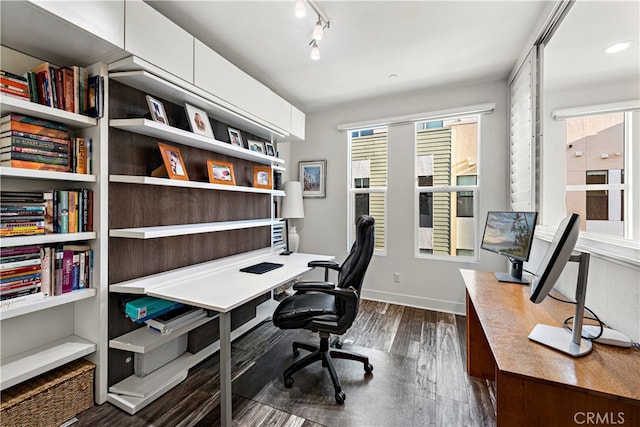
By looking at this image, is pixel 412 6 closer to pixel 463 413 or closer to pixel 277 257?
pixel 277 257

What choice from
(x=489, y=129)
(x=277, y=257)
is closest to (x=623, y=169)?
(x=489, y=129)

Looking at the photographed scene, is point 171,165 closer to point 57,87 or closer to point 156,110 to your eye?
point 156,110

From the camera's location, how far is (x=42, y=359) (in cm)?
143

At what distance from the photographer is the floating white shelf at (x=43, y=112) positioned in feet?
4.19

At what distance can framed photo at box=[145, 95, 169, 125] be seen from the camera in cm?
173

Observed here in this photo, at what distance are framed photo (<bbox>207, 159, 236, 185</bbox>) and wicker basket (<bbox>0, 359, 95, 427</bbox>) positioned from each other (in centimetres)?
149

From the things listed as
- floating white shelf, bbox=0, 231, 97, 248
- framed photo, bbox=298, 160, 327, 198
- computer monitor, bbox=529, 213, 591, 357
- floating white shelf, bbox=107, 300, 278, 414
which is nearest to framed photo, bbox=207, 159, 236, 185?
floating white shelf, bbox=0, 231, 97, 248

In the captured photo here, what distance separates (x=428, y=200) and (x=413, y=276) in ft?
3.19

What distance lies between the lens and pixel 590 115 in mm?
2309

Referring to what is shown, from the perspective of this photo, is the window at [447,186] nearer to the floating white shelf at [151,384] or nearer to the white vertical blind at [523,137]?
the white vertical blind at [523,137]

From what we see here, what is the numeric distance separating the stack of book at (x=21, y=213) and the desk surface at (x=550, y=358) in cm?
223

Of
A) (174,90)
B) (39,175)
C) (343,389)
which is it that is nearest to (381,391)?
(343,389)

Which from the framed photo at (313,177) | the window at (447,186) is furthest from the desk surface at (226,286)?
the window at (447,186)

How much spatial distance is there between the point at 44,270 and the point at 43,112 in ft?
2.79
